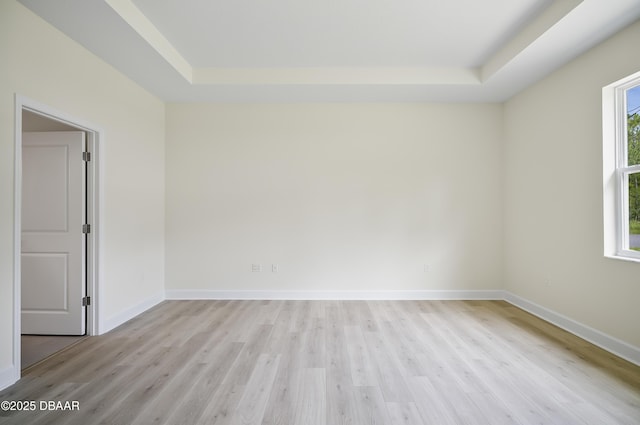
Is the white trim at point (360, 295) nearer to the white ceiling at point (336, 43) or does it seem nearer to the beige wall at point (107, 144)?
the beige wall at point (107, 144)

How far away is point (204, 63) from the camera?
3.75 m

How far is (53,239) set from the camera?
3.16 m

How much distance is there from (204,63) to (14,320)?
3203mm

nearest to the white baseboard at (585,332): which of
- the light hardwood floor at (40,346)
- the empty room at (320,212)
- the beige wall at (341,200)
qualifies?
the empty room at (320,212)

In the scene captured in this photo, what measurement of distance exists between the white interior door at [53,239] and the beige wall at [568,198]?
17.3 ft

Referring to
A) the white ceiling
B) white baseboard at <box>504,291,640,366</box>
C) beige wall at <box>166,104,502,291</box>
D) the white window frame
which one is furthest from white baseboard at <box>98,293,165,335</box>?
the white window frame

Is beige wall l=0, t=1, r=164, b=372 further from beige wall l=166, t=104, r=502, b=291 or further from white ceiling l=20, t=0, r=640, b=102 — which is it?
beige wall l=166, t=104, r=502, b=291

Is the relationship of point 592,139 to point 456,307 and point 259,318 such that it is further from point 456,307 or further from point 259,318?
point 259,318

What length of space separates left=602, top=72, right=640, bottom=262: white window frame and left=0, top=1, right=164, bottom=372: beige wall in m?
5.13

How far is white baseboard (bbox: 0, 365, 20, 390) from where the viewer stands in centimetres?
219

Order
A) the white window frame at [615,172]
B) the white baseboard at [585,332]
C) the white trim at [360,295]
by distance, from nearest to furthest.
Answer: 1. the white baseboard at [585,332]
2. the white window frame at [615,172]
3. the white trim at [360,295]

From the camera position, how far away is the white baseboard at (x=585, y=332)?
8.54 ft

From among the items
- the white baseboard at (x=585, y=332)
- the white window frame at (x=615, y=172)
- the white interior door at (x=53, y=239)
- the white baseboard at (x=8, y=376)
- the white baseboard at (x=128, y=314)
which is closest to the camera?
the white baseboard at (x=8, y=376)

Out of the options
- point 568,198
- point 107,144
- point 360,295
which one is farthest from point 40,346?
point 568,198
